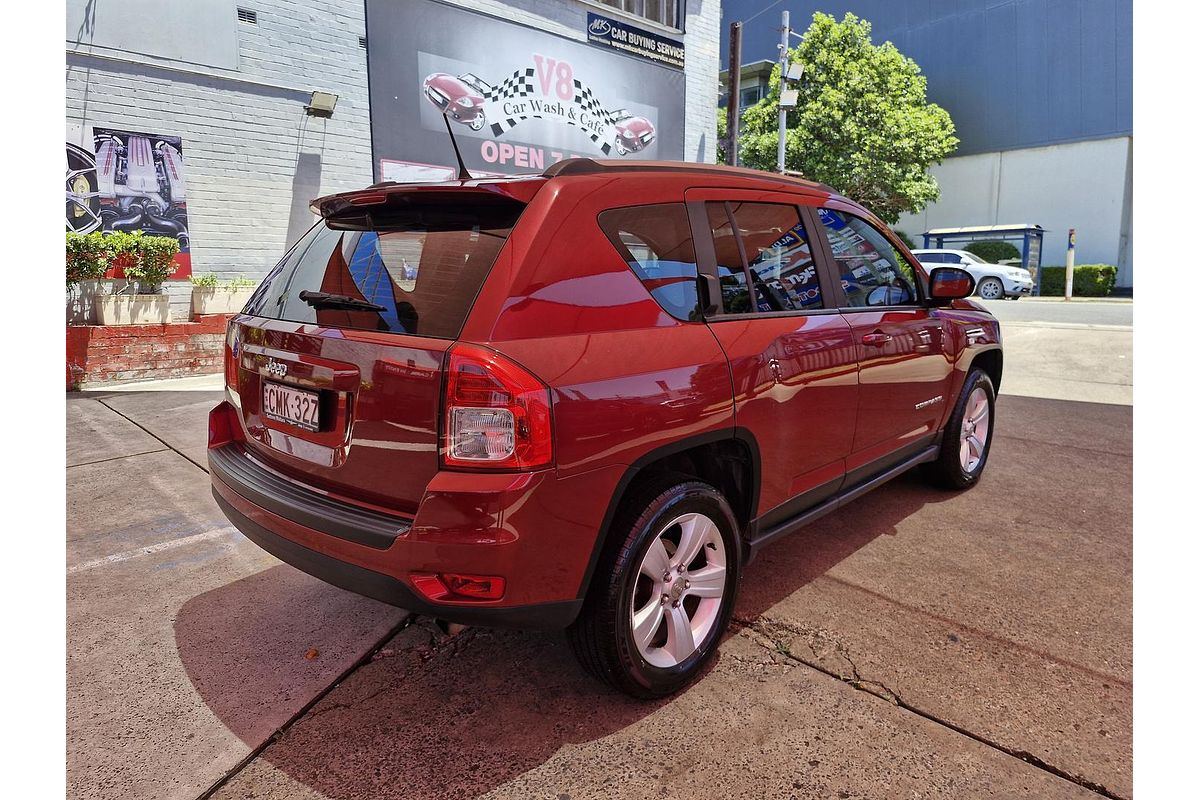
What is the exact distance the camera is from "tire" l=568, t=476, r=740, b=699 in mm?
2344

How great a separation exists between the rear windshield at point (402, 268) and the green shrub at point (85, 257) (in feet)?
22.0

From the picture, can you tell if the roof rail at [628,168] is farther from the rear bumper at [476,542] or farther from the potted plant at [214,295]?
the potted plant at [214,295]

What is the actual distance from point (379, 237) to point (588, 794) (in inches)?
73.3

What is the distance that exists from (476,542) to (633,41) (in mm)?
14159

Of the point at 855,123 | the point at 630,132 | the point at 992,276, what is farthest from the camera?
the point at 855,123

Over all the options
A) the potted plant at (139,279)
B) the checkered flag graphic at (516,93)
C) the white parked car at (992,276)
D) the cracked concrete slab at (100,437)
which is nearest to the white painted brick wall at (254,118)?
the potted plant at (139,279)

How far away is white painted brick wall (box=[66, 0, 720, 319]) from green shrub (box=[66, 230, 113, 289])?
1387 millimetres

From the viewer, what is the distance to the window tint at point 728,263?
2799 mm

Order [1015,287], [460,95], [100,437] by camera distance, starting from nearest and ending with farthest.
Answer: [100,437] → [460,95] → [1015,287]

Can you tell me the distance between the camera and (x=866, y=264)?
3746mm

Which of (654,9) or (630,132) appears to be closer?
(630,132)

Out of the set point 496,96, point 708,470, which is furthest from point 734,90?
point 708,470

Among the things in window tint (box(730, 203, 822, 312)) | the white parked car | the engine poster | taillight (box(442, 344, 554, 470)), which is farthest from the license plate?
the white parked car

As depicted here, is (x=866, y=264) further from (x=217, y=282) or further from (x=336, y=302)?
(x=217, y=282)
